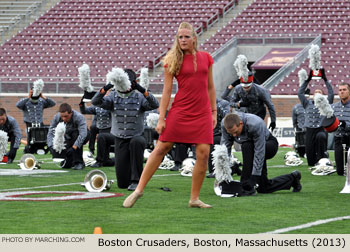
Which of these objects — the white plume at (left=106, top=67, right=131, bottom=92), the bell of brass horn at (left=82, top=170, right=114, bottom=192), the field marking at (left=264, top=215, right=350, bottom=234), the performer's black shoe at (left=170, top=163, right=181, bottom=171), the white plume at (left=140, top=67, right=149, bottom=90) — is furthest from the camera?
the white plume at (left=140, top=67, right=149, bottom=90)

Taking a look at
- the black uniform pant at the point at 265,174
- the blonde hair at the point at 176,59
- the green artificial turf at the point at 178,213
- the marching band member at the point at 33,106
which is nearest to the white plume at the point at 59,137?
the green artificial turf at the point at 178,213

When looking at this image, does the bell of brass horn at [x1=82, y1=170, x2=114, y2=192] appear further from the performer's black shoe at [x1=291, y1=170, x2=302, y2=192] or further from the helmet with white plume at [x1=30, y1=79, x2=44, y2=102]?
the helmet with white plume at [x1=30, y1=79, x2=44, y2=102]

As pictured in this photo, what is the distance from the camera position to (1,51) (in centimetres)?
3288

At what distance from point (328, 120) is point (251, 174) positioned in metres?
1.31

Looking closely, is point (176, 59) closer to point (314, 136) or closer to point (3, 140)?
point (3, 140)

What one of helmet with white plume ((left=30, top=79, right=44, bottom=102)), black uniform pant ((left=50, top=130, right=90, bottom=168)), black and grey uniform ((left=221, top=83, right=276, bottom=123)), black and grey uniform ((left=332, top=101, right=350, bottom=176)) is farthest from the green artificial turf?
helmet with white plume ((left=30, top=79, right=44, bottom=102))

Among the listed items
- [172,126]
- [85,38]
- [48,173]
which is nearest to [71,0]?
[85,38]

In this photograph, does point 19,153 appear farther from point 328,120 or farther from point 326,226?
point 326,226

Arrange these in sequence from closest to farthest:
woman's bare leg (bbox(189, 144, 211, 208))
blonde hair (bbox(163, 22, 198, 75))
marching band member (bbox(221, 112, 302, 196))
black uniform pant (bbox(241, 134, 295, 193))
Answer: blonde hair (bbox(163, 22, 198, 75)) < woman's bare leg (bbox(189, 144, 211, 208)) < marching band member (bbox(221, 112, 302, 196)) < black uniform pant (bbox(241, 134, 295, 193))

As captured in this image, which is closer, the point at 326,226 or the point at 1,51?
the point at 326,226

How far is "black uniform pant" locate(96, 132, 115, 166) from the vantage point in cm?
1525

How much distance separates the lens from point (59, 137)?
14.6m

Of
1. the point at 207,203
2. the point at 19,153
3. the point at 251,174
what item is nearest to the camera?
the point at 207,203

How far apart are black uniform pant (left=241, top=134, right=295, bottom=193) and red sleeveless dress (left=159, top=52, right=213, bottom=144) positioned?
5.75ft
